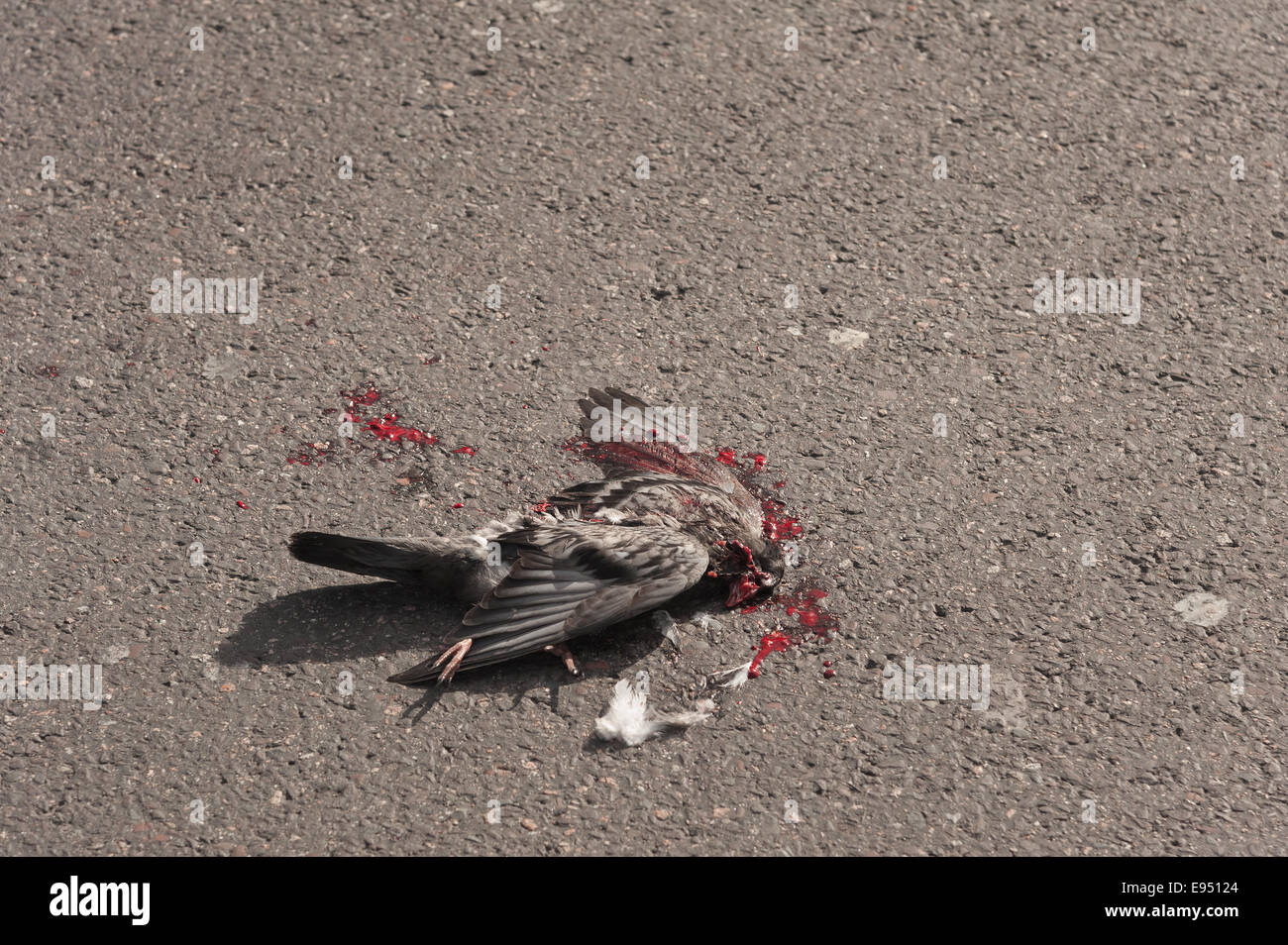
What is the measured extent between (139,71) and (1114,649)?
5.80 meters

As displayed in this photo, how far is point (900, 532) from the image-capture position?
4965 millimetres

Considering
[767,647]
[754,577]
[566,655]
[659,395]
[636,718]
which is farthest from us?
[659,395]

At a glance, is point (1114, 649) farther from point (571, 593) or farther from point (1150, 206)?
point (1150, 206)

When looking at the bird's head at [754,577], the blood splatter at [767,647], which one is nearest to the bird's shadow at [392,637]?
the bird's head at [754,577]

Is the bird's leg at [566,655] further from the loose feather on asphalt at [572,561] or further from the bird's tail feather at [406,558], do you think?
the bird's tail feather at [406,558]

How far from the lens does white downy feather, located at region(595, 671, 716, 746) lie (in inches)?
163

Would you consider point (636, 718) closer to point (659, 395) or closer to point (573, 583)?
point (573, 583)

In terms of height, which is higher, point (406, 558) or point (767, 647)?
point (406, 558)

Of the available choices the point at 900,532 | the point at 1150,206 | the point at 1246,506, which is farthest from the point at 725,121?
the point at 1246,506

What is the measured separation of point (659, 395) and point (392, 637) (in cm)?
170

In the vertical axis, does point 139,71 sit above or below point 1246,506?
above

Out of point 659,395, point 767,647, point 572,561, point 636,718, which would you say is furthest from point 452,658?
point 659,395

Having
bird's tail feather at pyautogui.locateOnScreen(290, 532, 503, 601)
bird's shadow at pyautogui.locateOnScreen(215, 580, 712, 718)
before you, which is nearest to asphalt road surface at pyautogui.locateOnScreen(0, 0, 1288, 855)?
bird's shadow at pyautogui.locateOnScreen(215, 580, 712, 718)

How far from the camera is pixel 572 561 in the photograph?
14.7 feet
